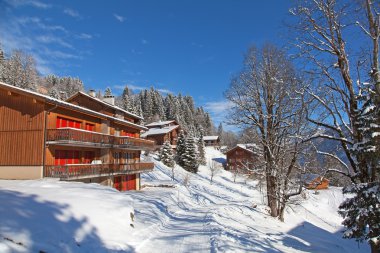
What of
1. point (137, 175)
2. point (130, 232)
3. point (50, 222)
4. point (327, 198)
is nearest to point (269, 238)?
point (130, 232)

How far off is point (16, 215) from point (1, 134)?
1632 cm

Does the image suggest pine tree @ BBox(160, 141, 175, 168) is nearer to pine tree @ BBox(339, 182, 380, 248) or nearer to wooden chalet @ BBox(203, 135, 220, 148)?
pine tree @ BBox(339, 182, 380, 248)

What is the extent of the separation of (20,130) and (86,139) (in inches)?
177

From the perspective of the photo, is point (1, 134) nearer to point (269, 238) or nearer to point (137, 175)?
point (137, 175)

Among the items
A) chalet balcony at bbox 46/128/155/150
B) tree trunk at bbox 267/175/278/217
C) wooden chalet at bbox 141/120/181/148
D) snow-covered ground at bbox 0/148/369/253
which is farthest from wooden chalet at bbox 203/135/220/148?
snow-covered ground at bbox 0/148/369/253

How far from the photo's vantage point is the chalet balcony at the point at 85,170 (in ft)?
65.3

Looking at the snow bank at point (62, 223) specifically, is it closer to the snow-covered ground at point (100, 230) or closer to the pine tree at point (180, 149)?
the snow-covered ground at point (100, 230)

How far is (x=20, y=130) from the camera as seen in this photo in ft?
68.5

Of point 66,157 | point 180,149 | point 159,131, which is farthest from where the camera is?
point 159,131

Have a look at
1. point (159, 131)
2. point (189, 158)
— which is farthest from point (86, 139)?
point (159, 131)

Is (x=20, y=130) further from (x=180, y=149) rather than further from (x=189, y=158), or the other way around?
(x=180, y=149)

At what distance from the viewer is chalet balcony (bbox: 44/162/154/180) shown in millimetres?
19891

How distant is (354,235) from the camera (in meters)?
9.87

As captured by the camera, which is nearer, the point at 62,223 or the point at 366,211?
the point at 62,223
